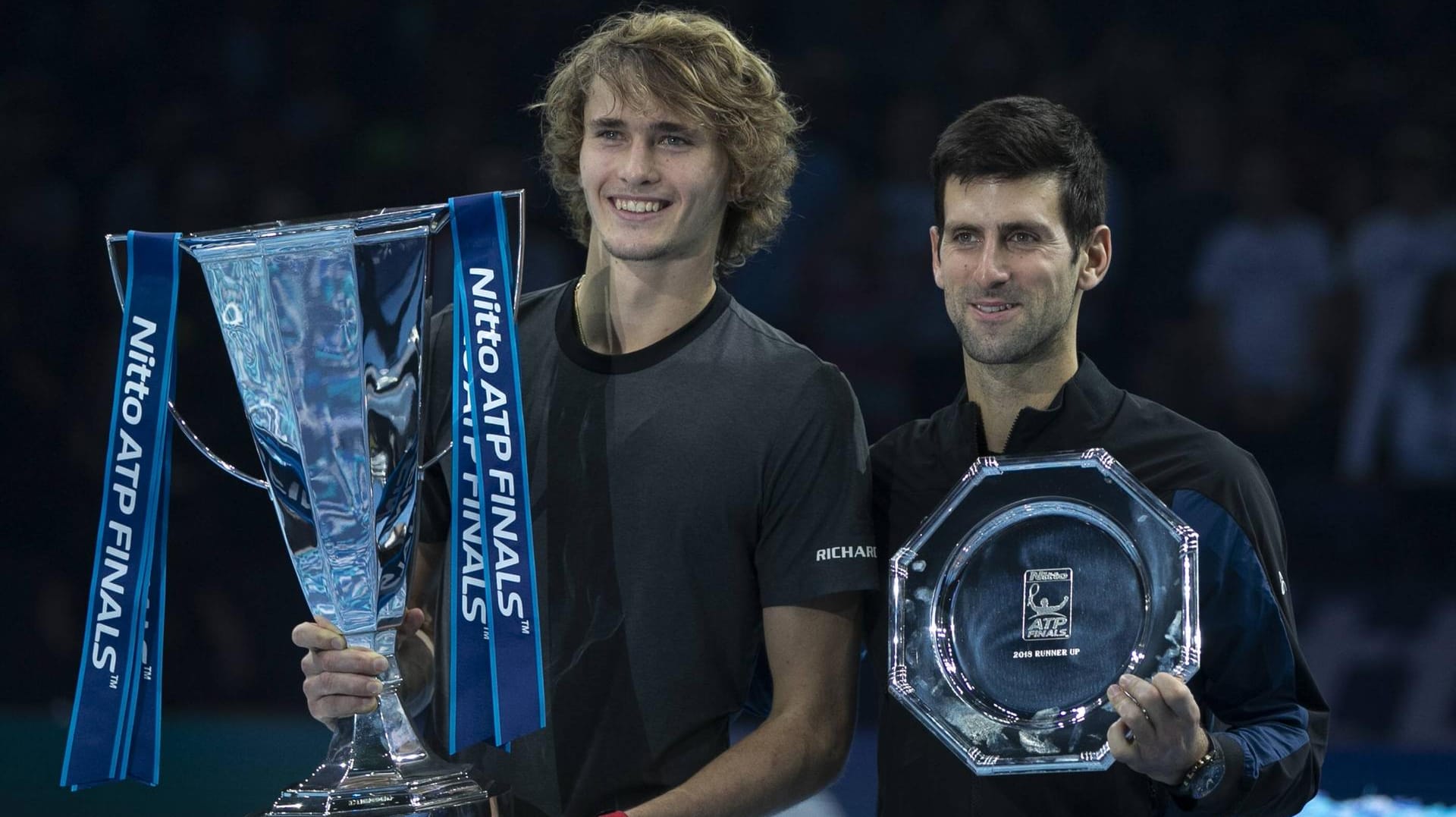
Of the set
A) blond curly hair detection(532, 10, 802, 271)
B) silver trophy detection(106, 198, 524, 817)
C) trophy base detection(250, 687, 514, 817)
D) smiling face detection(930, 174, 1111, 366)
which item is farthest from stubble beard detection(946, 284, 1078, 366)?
trophy base detection(250, 687, 514, 817)

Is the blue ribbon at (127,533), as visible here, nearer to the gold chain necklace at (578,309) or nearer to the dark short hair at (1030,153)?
the gold chain necklace at (578,309)

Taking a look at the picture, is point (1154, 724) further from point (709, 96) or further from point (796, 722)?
point (709, 96)

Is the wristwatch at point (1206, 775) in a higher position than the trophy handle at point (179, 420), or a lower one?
lower

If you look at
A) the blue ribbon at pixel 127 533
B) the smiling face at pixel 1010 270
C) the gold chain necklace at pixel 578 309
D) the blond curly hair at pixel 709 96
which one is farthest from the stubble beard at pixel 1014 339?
the blue ribbon at pixel 127 533

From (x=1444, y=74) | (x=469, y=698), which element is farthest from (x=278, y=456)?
(x=1444, y=74)

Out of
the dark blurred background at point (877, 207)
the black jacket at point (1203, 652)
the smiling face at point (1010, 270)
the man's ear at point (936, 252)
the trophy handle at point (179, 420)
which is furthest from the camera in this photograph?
the dark blurred background at point (877, 207)

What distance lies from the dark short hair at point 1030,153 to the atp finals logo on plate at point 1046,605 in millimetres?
467

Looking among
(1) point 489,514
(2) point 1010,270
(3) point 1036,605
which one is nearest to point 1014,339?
(2) point 1010,270

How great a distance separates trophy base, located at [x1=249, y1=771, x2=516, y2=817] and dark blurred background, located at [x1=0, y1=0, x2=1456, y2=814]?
2.97 m

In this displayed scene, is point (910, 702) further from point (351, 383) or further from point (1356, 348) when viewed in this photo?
point (1356, 348)

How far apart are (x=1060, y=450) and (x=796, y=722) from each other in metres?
0.47

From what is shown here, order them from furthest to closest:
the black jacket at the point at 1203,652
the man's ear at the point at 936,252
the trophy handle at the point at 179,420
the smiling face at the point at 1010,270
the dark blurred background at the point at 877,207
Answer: the dark blurred background at the point at 877,207 → the man's ear at the point at 936,252 → the smiling face at the point at 1010,270 → the black jacket at the point at 1203,652 → the trophy handle at the point at 179,420

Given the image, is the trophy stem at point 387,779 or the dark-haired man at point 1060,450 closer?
the trophy stem at point 387,779

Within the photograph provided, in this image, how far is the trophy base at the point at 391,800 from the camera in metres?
1.68
